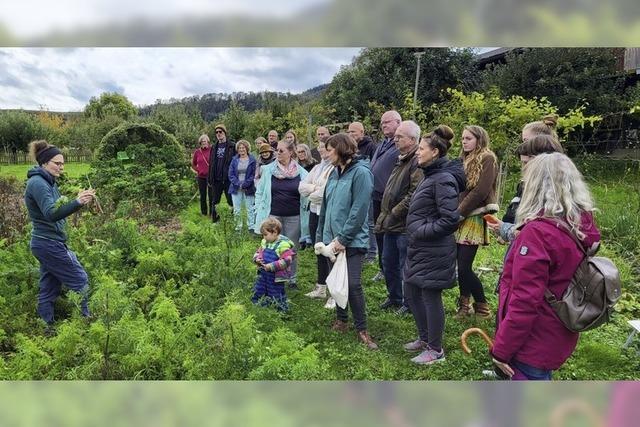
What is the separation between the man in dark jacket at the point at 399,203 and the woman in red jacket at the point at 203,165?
16.4 feet

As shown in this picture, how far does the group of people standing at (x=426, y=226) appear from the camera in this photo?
6.04 ft

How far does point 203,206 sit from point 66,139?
3.52 m

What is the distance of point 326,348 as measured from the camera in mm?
3725

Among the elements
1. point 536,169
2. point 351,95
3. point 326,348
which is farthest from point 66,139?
point 536,169

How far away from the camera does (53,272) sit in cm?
377

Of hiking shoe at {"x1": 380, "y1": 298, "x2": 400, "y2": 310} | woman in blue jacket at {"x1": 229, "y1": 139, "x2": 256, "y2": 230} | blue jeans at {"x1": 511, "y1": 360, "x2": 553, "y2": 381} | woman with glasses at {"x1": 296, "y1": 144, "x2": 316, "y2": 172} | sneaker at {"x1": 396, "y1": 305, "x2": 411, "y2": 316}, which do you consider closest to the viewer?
blue jeans at {"x1": 511, "y1": 360, "x2": 553, "y2": 381}

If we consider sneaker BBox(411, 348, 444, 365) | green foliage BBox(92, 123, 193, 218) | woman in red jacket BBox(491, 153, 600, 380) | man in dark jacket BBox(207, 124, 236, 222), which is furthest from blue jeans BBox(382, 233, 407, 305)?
green foliage BBox(92, 123, 193, 218)

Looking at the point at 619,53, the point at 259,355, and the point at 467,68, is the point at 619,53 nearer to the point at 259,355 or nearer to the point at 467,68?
the point at 467,68

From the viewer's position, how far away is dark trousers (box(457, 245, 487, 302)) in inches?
159

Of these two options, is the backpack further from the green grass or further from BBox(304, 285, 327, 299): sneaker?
the green grass

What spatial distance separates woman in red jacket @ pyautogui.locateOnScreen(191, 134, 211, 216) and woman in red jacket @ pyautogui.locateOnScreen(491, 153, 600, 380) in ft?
23.6

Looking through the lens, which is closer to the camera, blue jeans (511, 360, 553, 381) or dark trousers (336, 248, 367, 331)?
blue jeans (511, 360, 553, 381)

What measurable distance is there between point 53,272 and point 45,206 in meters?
0.55

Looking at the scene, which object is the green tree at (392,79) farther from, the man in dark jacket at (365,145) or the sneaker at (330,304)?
the sneaker at (330,304)
